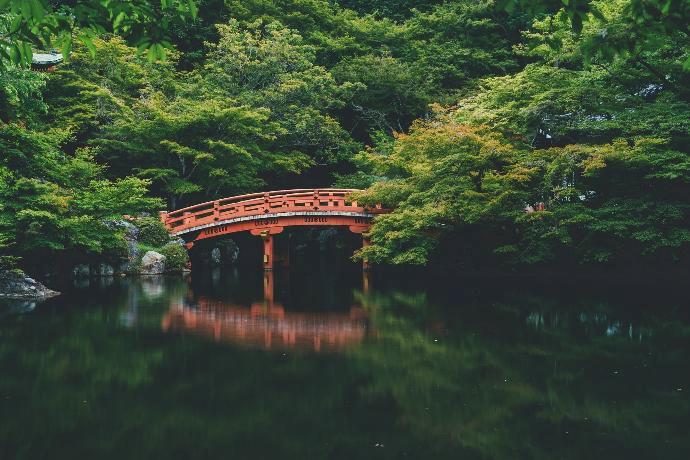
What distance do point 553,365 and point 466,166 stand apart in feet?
30.9

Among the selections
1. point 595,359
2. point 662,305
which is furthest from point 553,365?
point 662,305

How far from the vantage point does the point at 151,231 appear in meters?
19.8

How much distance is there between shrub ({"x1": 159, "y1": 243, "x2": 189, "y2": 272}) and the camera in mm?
19672

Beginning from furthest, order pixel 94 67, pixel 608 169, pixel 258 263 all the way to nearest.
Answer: pixel 258 263 < pixel 94 67 < pixel 608 169

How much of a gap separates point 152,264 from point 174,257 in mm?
729

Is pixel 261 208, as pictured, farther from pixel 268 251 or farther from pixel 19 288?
pixel 19 288

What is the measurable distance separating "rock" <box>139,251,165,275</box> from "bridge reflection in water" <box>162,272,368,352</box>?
6623mm

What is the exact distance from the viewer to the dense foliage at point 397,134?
14.1m

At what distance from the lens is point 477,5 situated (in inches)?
1040

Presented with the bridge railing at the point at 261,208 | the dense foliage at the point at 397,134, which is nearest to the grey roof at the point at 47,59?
the dense foliage at the point at 397,134

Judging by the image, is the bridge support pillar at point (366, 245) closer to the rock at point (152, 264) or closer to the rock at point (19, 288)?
the rock at point (152, 264)

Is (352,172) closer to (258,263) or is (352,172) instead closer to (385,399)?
(258,263)

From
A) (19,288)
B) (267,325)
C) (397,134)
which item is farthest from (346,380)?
(397,134)

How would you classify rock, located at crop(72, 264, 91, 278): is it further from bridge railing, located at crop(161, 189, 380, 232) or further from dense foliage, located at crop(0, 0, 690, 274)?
bridge railing, located at crop(161, 189, 380, 232)
